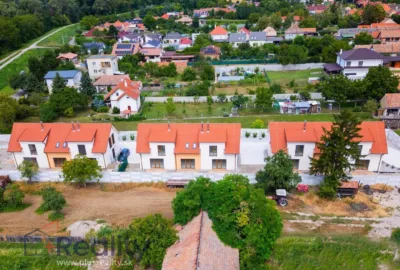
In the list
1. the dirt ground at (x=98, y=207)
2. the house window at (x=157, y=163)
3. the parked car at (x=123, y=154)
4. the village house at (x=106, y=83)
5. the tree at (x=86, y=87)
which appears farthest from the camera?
the village house at (x=106, y=83)

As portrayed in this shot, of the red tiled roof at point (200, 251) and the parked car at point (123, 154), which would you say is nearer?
the red tiled roof at point (200, 251)

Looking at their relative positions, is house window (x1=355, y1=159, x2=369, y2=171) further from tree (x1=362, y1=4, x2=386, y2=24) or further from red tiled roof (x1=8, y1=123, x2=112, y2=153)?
tree (x1=362, y1=4, x2=386, y2=24)

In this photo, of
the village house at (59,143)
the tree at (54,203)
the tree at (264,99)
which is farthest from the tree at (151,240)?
the tree at (264,99)

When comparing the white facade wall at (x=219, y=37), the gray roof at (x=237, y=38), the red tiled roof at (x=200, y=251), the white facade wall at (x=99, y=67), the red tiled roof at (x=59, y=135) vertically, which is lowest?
the red tiled roof at (x=200, y=251)

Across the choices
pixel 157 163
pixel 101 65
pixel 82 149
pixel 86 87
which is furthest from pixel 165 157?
pixel 101 65

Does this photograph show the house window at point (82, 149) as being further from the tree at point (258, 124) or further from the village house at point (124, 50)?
the village house at point (124, 50)

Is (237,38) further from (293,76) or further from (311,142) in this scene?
(311,142)
